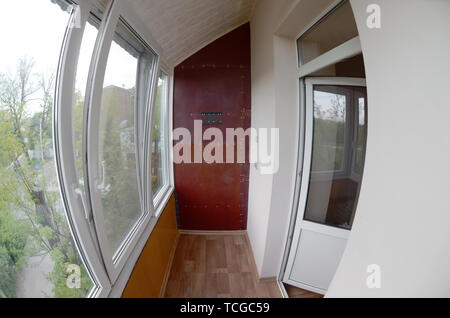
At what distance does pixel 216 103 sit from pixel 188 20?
125 cm

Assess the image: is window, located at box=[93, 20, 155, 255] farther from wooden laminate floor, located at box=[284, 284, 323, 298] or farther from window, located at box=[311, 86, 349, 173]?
wooden laminate floor, located at box=[284, 284, 323, 298]

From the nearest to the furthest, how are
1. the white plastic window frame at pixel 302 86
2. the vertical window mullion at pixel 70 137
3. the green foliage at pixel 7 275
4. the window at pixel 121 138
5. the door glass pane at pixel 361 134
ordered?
the green foliage at pixel 7 275
the vertical window mullion at pixel 70 137
the white plastic window frame at pixel 302 86
the window at pixel 121 138
the door glass pane at pixel 361 134

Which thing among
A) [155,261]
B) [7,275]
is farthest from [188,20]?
[155,261]

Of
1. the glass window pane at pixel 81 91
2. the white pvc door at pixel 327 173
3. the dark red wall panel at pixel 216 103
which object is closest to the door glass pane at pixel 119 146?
the glass window pane at pixel 81 91

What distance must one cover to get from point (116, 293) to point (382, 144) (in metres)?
1.69

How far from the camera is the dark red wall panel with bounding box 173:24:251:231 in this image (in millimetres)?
2957

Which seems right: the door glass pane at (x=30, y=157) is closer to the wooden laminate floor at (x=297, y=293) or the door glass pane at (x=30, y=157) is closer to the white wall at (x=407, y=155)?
the white wall at (x=407, y=155)

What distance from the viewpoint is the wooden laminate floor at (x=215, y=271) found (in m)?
2.24

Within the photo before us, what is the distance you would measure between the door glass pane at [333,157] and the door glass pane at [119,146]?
5.67 feet

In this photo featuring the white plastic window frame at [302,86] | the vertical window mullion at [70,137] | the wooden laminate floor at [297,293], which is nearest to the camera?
the vertical window mullion at [70,137]

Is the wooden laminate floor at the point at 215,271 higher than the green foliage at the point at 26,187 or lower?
lower

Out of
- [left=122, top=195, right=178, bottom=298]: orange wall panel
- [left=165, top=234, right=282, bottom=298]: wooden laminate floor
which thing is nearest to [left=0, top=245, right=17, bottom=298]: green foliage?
[left=122, top=195, right=178, bottom=298]: orange wall panel

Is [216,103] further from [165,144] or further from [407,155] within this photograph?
[407,155]
